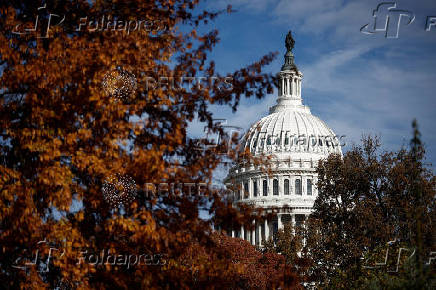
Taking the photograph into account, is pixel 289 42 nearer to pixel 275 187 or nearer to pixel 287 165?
pixel 275 187

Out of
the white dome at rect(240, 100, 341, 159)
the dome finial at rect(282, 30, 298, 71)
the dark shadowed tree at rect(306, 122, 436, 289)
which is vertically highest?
the dome finial at rect(282, 30, 298, 71)

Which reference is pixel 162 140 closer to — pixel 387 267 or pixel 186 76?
pixel 186 76

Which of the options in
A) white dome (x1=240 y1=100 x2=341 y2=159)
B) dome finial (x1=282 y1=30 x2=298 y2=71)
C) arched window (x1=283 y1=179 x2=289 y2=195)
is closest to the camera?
arched window (x1=283 y1=179 x2=289 y2=195)

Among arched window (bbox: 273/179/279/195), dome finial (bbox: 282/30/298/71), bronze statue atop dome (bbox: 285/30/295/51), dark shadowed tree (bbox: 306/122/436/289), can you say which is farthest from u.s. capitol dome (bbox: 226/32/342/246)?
dark shadowed tree (bbox: 306/122/436/289)

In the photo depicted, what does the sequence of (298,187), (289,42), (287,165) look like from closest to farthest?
(287,165), (298,187), (289,42)

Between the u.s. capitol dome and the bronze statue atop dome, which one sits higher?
the bronze statue atop dome

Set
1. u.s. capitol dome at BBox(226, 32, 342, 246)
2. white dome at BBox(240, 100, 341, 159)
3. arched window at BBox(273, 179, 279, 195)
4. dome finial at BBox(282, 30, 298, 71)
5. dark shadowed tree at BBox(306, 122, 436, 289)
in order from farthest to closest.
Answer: dome finial at BBox(282, 30, 298, 71), white dome at BBox(240, 100, 341, 159), arched window at BBox(273, 179, 279, 195), u.s. capitol dome at BBox(226, 32, 342, 246), dark shadowed tree at BBox(306, 122, 436, 289)

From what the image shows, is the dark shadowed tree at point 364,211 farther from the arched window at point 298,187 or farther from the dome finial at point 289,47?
the dome finial at point 289,47

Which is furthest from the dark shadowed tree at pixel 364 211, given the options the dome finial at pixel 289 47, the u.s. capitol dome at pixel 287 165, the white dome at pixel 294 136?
the dome finial at pixel 289 47

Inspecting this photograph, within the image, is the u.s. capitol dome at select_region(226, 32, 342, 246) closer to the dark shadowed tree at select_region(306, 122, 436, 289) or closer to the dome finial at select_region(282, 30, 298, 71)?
the dome finial at select_region(282, 30, 298, 71)

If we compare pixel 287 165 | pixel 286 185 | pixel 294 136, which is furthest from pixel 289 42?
pixel 287 165

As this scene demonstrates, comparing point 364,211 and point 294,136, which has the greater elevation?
point 294,136

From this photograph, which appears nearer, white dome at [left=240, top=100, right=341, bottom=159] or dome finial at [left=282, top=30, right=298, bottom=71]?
white dome at [left=240, top=100, right=341, bottom=159]

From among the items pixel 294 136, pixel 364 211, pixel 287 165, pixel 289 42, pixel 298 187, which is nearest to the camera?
pixel 364 211
